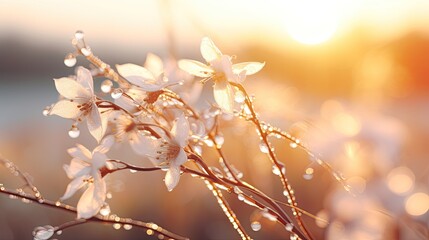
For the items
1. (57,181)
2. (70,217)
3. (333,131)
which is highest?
(57,181)

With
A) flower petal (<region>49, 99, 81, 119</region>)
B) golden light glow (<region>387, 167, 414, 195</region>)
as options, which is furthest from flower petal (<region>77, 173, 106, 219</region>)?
golden light glow (<region>387, 167, 414, 195</region>)

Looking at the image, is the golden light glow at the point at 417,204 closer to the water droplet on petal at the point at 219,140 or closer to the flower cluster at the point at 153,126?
the flower cluster at the point at 153,126

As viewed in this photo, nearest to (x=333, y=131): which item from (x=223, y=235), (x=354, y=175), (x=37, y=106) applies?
(x=354, y=175)

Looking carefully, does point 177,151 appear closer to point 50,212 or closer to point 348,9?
point 348,9

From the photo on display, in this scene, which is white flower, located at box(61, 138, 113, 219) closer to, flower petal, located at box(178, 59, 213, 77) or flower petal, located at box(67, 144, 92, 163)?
flower petal, located at box(67, 144, 92, 163)

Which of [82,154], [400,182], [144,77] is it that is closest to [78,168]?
[82,154]
